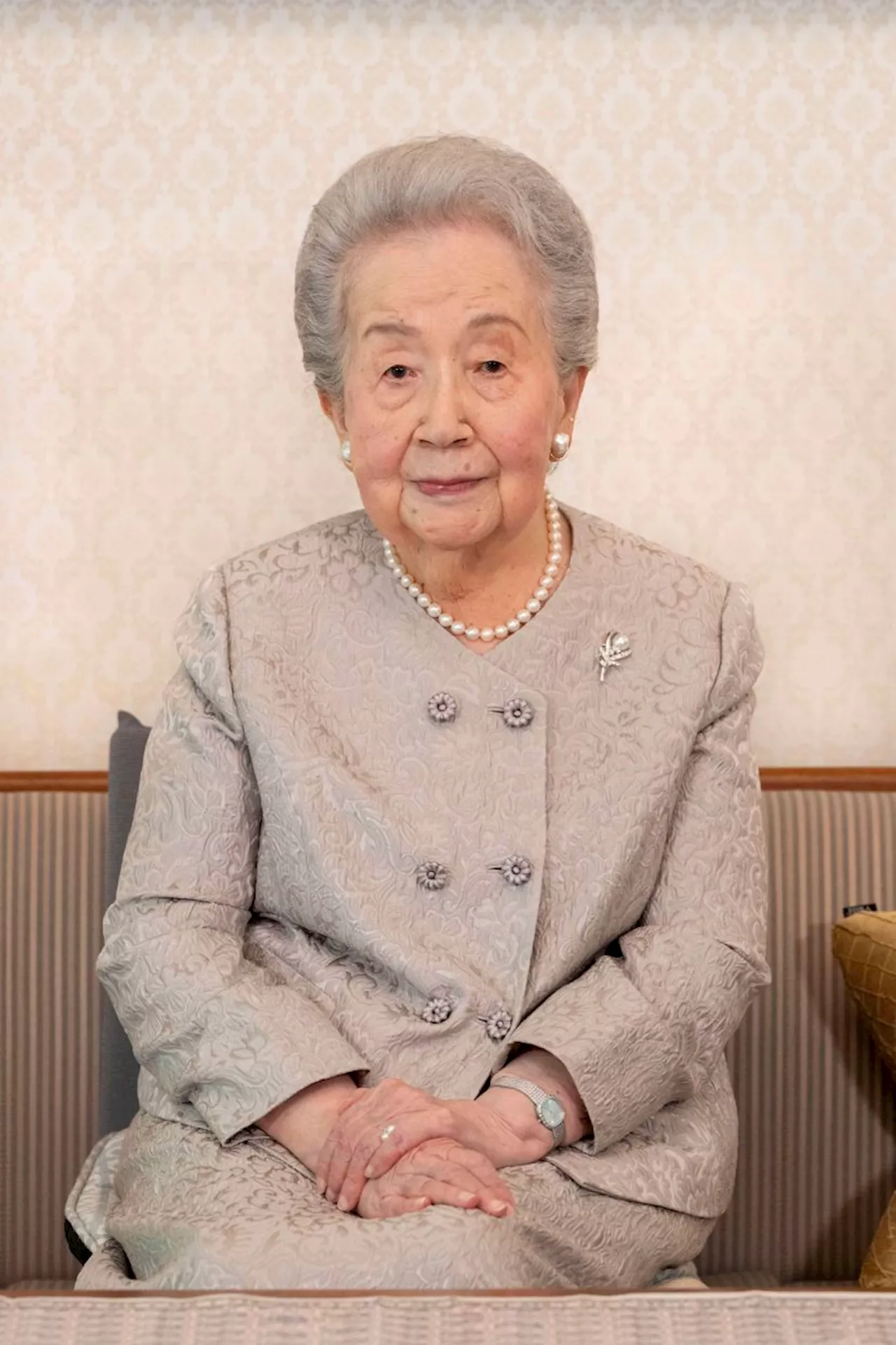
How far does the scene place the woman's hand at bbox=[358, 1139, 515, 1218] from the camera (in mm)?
1519

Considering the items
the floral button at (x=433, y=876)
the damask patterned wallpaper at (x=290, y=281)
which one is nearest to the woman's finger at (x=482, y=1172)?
the floral button at (x=433, y=876)

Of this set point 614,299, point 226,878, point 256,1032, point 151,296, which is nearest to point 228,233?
point 151,296

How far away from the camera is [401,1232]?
4.81ft

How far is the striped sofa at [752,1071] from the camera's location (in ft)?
7.36

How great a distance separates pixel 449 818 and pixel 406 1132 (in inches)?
14.7

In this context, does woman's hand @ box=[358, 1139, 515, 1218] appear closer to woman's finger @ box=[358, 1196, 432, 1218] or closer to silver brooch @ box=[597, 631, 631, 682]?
woman's finger @ box=[358, 1196, 432, 1218]

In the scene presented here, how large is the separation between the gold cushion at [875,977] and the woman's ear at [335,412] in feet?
3.07

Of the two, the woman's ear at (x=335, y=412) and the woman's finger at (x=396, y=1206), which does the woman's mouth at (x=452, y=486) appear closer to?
the woman's ear at (x=335, y=412)

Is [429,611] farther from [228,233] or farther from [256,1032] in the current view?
[228,233]

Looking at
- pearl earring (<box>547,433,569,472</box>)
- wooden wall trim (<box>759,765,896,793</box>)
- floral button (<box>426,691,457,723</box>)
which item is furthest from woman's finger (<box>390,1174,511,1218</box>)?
wooden wall trim (<box>759,765,896,793</box>)

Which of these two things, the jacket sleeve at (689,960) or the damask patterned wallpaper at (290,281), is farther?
the damask patterned wallpaper at (290,281)

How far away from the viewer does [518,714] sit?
1830 mm

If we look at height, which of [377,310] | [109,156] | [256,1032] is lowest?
[256,1032]

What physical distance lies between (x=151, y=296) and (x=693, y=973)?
4.53ft
